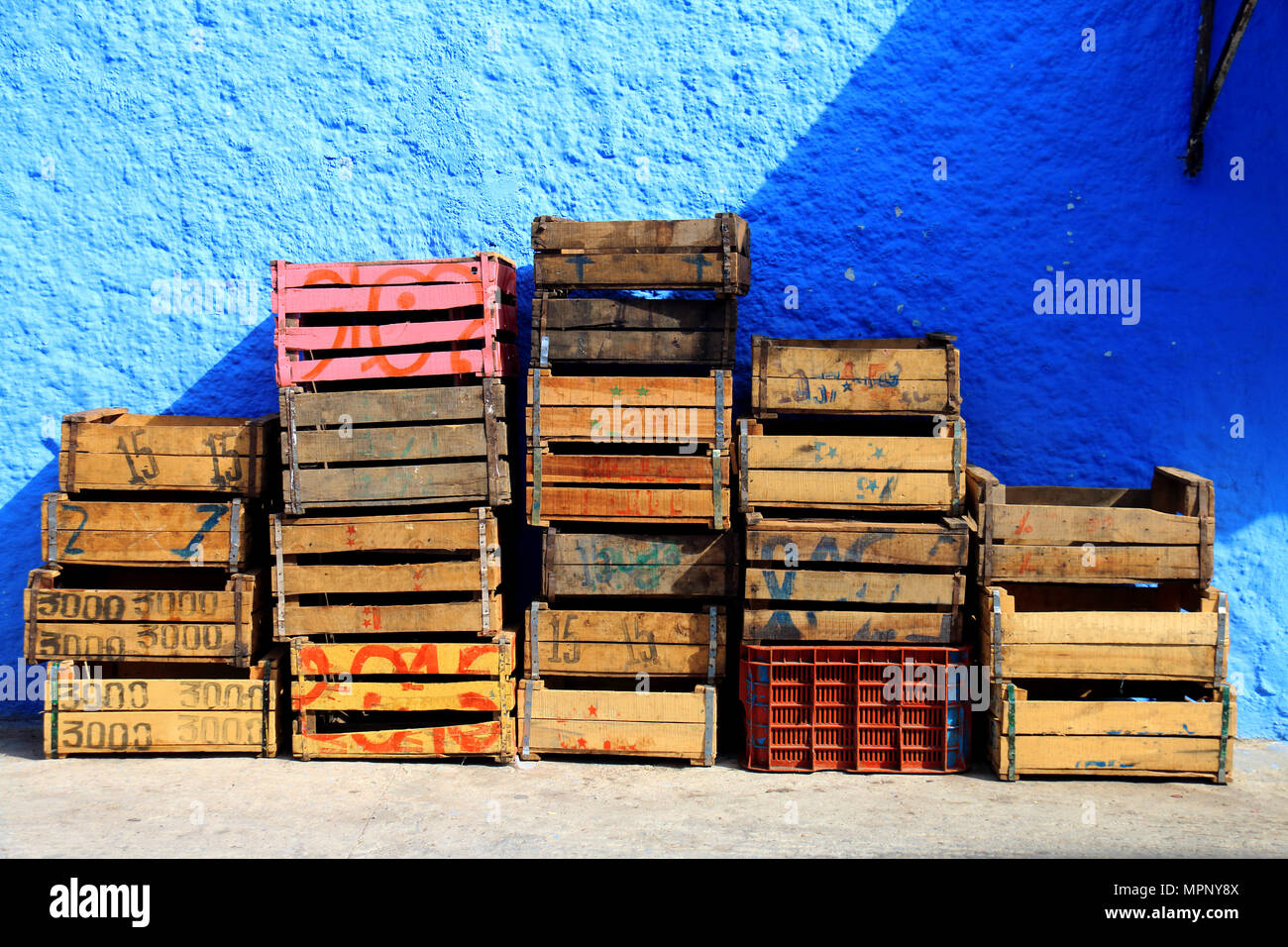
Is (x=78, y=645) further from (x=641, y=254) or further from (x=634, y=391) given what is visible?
(x=641, y=254)

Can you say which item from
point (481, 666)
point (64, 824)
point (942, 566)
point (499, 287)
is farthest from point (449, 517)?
point (942, 566)

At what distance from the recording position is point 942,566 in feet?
17.9

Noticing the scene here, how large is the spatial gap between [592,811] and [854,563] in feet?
6.37

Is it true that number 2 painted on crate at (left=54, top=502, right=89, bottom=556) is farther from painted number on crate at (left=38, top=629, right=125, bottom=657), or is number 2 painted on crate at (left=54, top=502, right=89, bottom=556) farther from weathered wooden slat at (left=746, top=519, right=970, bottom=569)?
weathered wooden slat at (left=746, top=519, right=970, bottom=569)

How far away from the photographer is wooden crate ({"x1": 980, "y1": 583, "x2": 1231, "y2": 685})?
5.21 metres

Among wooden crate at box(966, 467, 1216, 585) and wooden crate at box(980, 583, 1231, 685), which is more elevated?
wooden crate at box(966, 467, 1216, 585)

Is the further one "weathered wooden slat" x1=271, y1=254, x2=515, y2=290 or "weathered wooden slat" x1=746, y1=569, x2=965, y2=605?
"weathered wooden slat" x1=271, y1=254, x2=515, y2=290

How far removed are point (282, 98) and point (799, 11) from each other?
3408mm

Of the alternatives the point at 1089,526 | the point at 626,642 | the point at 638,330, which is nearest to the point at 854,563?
the point at 1089,526

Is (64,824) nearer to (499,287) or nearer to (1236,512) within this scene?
(499,287)

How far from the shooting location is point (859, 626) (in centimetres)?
545

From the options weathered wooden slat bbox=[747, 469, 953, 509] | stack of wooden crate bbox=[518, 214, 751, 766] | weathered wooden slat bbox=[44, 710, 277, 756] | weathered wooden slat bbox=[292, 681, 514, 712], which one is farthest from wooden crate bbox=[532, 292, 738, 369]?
weathered wooden slat bbox=[44, 710, 277, 756]

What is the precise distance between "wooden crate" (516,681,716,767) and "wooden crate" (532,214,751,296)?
2298 mm

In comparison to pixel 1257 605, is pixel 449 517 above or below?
above
